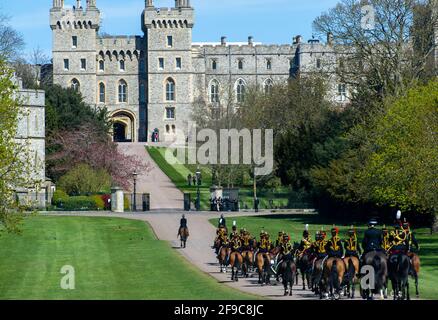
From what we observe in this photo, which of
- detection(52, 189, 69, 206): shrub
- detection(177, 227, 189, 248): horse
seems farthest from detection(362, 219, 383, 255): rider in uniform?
detection(52, 189, 69, 206): shrub

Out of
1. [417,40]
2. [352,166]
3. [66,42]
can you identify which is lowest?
[352,166]

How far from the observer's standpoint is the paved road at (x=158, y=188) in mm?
82688

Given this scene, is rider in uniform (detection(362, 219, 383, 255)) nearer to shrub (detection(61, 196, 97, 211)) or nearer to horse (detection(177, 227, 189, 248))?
horse (detection(177, 227, 189, 248))

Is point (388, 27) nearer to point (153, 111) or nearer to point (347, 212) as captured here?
point (347, 212)

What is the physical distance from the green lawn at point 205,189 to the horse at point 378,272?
4629cm

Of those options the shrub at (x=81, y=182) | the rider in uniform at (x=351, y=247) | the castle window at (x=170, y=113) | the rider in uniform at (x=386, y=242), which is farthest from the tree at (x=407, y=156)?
the castle window at (x=170, y=113)

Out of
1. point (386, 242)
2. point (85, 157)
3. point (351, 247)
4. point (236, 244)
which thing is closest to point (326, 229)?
point (236, 244)

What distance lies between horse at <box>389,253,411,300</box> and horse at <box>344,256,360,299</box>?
0.99 m

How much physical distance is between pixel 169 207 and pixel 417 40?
68.1 feet

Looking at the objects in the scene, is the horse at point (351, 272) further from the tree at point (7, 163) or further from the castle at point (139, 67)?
the castle at point (139, 67)

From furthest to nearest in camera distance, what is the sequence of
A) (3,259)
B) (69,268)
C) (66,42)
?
1. (66,42)
2. (3,259)
3. (69,268)

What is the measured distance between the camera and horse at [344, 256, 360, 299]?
3388cm
